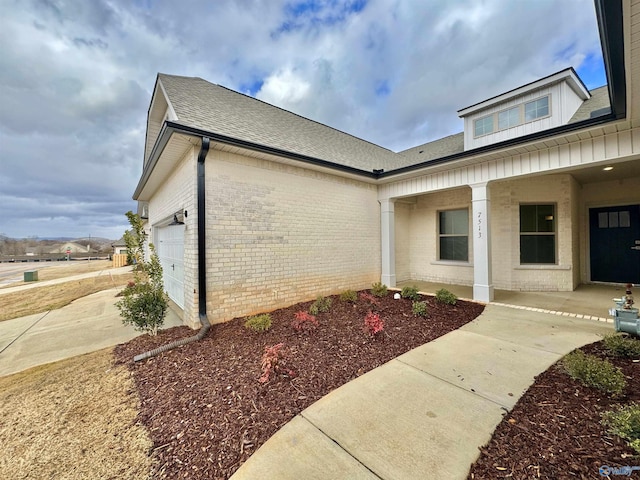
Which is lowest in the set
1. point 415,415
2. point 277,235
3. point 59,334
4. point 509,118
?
point 59,334

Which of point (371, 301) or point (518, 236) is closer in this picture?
point (371, 301)

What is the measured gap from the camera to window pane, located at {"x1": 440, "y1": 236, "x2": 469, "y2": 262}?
8.41 m

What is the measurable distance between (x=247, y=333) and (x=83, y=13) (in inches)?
351

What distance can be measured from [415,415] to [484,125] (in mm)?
9366

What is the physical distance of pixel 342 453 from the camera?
1.91 meters

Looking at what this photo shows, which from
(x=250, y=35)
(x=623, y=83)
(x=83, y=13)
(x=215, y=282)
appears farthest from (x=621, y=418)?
(x=83, y=13)

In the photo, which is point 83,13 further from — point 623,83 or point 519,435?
point 519,435

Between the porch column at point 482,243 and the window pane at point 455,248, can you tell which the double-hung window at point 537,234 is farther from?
the porch column at point 482,243

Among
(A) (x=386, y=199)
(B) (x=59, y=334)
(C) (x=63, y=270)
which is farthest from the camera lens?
(C) (x=63, y=270)

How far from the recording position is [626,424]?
185cm

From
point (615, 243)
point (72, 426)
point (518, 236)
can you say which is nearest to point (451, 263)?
point (518, 236)

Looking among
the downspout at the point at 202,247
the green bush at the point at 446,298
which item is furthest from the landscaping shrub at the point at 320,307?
the green bush at the point at 446,298

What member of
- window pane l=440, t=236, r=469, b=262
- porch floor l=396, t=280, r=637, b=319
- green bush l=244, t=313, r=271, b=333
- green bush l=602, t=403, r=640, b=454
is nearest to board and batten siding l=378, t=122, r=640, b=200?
window pane l=440, t=236, r=469, b=262

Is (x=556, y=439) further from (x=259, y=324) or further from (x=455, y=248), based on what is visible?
(x=455, y=248)
